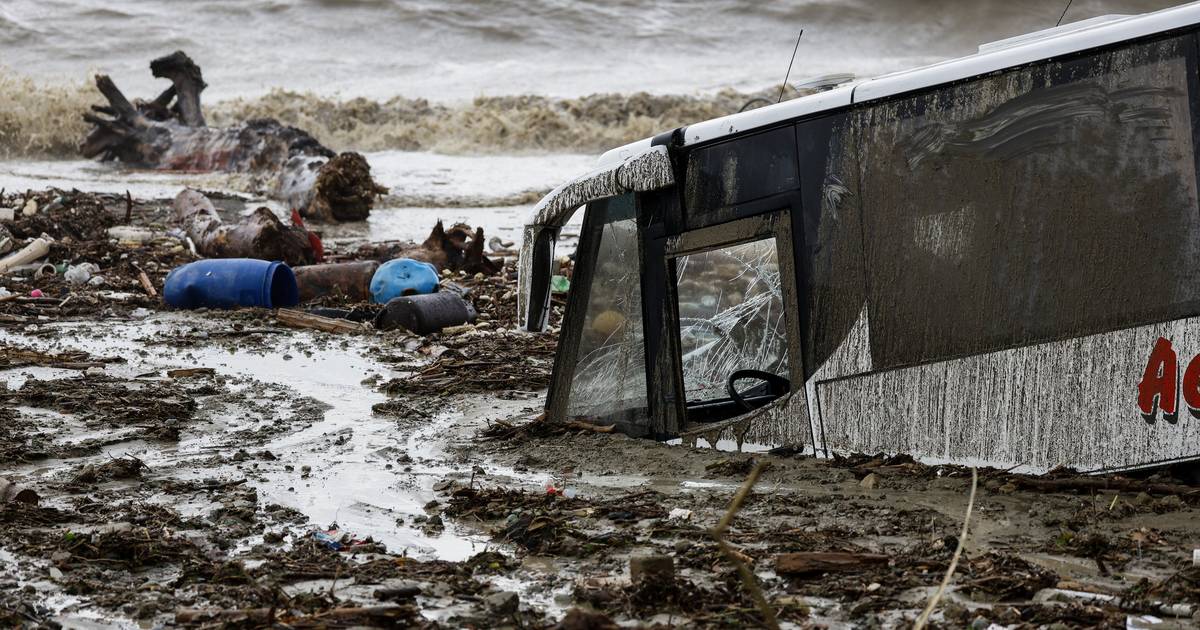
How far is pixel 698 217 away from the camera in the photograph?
5.45 m

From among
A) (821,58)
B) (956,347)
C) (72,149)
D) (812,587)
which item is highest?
(821,58)

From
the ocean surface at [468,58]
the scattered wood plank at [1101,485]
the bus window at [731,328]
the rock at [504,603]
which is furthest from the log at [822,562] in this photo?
the ocean surface at [468,58]

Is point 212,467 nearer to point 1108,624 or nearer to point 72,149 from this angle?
point 1108,624

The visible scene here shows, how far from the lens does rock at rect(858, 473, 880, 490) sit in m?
4.84

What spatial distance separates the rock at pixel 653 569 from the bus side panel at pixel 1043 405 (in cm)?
168

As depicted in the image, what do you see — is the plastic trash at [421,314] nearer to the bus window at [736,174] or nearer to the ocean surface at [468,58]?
the bus window at [736,174]

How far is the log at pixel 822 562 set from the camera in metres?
3.83

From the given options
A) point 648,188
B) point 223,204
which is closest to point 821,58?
point 223,204

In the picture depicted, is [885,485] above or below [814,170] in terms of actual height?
below

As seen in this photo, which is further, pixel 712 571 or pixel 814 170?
pixel 814 170

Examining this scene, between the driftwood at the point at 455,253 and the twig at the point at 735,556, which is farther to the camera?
the driftwood at the point at 455,253

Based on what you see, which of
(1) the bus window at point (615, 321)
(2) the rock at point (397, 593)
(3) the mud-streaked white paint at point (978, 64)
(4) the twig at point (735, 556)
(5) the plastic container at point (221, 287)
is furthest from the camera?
(5) the plastic container at point (221, 287)

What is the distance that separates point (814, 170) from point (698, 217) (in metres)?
0.63

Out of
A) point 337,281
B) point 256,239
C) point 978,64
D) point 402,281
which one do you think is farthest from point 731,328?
point 256,239
